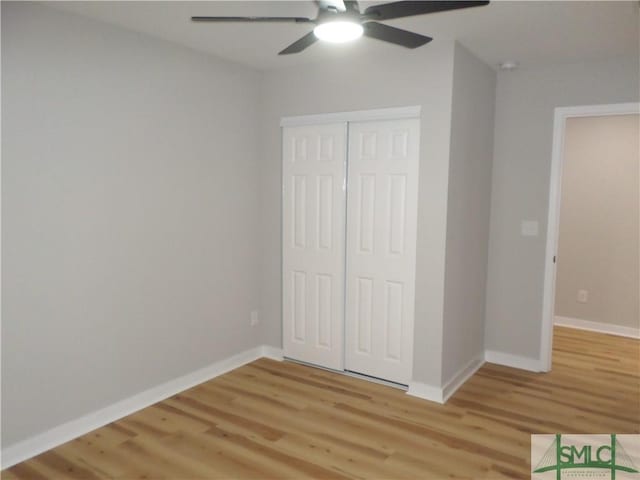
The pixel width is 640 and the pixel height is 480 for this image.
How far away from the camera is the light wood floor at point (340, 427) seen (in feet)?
8.34

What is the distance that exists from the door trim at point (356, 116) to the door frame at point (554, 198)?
1.30m

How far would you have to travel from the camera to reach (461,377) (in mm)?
3666

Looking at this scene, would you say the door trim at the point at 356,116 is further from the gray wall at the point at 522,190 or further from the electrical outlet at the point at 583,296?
the electrical outlet at the point at 583,296

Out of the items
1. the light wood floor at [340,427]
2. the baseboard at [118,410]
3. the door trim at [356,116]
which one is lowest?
the light wood floor at [340,427]

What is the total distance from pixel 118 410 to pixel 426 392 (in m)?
2.07

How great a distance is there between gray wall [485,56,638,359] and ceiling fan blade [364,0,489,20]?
2.26 meters

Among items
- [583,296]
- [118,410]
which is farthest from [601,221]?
[118,410]

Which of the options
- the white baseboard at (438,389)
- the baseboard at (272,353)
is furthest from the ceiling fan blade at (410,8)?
the baseboard at (272,353)

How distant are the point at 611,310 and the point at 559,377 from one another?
1606mm

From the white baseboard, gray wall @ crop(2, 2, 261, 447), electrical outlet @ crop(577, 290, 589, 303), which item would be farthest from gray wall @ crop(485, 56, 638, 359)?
gray wall @ crop(2, 2, 261, 447)

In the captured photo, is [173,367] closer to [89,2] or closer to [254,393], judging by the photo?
[254,393]

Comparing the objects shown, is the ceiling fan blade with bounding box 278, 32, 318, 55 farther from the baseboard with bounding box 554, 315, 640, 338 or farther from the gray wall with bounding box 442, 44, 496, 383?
the baseboard with bounding box 554, 315, 640, 338

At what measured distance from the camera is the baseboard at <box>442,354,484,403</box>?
3.40 meters

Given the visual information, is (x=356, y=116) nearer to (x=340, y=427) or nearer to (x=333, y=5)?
(x=333, y=5)
